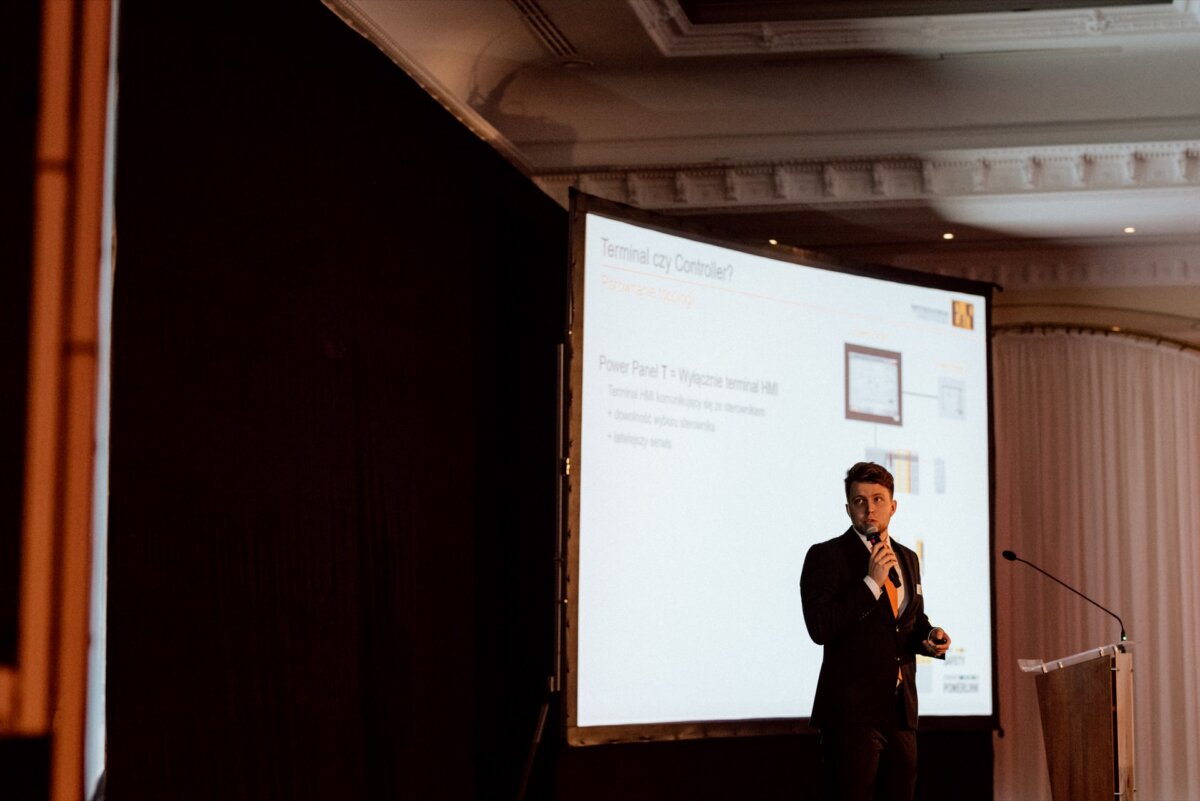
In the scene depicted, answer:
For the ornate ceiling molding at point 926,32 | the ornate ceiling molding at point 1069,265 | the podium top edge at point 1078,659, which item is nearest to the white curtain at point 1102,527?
the ornate ceiling molding at point 1069,265

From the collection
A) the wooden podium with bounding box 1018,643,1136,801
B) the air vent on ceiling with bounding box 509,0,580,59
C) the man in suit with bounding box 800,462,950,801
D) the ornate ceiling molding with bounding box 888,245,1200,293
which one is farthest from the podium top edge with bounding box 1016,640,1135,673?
the air vent on ceiling with bounding box 509,0,580,59

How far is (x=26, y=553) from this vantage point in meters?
0.57

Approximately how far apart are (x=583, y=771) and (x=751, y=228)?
2420 millimetres

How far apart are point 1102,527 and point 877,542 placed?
2.38 m

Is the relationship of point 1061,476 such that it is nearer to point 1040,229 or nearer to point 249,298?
point 1040,229

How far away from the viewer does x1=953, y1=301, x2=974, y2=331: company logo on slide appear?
471cm

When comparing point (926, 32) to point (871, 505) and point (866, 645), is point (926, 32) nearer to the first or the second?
point (871, 505)

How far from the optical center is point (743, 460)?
4.09 metres

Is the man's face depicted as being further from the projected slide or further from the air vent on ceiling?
the air vent on ceiling

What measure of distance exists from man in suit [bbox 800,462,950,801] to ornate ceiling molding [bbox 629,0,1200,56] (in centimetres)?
188

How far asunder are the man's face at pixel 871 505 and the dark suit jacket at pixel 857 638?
82 mm

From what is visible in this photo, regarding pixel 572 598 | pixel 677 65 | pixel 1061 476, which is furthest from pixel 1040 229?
pixel 572 598

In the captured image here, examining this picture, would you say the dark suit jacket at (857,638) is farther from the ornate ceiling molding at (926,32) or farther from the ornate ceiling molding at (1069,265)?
the ornate ceiling molding at (1069,265)

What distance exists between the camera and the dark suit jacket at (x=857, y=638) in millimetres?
3201
